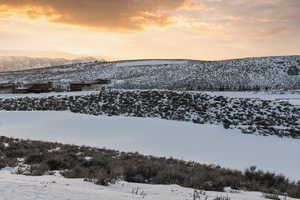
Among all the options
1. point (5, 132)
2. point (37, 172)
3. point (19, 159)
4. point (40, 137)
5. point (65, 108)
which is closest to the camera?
point (37, 172)

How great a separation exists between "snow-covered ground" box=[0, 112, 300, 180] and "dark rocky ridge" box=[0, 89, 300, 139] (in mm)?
2357

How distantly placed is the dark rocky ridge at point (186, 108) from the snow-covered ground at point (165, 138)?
236 cm

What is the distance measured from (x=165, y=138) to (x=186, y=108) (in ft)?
31.4

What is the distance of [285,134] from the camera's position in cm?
2031

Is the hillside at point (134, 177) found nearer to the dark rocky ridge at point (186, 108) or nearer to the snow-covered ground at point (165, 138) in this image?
the snow-covered ground at point (165, 138)

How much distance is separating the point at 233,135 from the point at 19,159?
1287cm

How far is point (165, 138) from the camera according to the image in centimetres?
1905

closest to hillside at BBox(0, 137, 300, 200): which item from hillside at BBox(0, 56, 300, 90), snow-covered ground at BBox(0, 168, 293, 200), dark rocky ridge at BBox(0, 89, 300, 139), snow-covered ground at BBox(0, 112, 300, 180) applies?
snow-covered ground at BBox(0, 168, 293, 200)

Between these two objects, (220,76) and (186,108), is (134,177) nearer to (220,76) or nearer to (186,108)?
(186,108)

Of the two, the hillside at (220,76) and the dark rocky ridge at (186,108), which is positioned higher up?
the hillside at (220,76)

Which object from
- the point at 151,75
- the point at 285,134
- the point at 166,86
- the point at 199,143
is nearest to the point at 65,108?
the point at 199,143

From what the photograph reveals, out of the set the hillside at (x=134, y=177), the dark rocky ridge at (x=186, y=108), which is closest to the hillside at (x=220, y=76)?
the dark rocky ridge at (x=186, y=108)

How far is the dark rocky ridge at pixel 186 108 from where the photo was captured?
76.8ft

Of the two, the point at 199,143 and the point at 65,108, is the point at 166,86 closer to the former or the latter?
the point at 65,108
